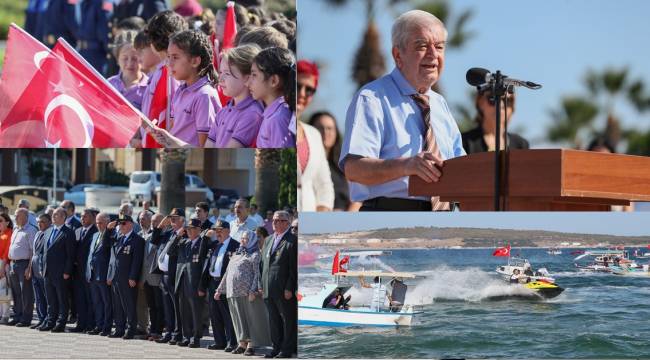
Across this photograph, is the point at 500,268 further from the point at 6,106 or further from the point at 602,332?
the point at 6,106

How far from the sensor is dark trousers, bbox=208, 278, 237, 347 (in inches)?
360

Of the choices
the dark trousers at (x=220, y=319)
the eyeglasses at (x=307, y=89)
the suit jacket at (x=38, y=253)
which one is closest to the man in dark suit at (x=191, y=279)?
the dark trousers at (x=220, y=319)

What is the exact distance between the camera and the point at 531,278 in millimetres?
7754

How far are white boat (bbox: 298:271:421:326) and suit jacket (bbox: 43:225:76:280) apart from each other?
292cm

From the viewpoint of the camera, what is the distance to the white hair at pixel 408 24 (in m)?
7.48

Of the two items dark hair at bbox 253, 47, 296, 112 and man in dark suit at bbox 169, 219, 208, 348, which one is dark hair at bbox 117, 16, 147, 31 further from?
man in dark suit at bbox 169, 219, 208, 348

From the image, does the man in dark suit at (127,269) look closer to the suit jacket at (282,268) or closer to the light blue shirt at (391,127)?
the suit jacket at (282,268)

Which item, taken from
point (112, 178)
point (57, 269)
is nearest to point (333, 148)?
point (112, 178)

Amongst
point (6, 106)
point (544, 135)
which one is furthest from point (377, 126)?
point (6, 106)

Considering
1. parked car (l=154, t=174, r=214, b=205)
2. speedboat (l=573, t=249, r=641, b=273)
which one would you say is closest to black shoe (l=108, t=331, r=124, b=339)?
parked car (l=154, t=174, r=214, b=205)

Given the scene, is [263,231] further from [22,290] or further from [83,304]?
[22,290]

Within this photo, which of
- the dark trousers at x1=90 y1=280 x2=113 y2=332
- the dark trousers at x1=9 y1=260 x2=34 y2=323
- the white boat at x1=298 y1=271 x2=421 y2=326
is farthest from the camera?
the dark trousers at x1=9 y1=260 x2=34 y2=323

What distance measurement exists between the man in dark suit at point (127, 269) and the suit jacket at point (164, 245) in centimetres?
17

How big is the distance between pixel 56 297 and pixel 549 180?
18.5ft
